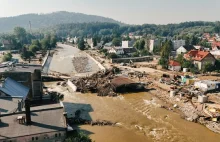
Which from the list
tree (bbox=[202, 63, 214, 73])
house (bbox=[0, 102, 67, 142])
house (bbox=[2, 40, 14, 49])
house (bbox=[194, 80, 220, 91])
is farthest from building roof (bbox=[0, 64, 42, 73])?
house (bbox=[2, 40, 14, 49])

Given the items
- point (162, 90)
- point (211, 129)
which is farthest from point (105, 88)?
point (211, 129)

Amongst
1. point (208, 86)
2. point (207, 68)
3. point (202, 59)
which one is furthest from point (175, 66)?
point (208, 86)

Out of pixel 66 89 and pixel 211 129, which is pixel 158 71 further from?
pixel 211 129

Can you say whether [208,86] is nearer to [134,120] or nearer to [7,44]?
[134,120]

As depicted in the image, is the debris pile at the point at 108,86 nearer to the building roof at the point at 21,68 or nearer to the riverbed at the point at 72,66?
the building roof at the point at 21,68

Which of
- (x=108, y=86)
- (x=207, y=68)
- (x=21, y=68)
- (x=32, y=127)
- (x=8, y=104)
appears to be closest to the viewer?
(x=32, y=127)

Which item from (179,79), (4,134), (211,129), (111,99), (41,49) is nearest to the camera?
(4,134)
